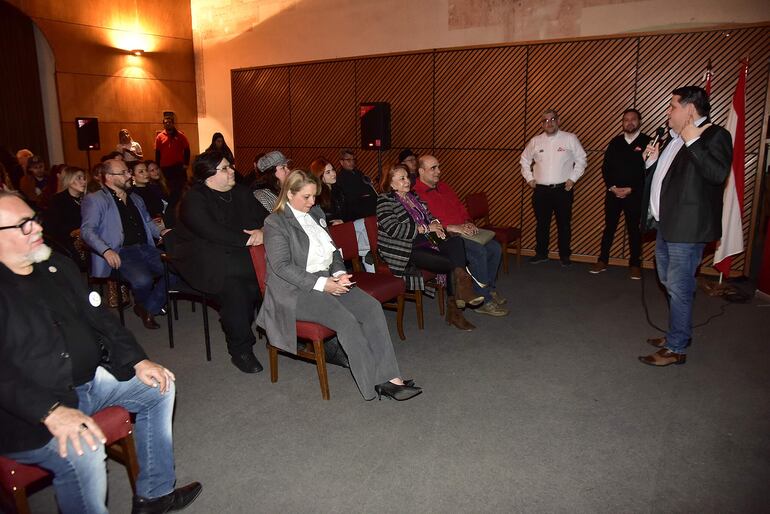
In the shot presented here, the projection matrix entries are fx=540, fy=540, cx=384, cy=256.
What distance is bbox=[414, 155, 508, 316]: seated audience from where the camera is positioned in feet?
15.4

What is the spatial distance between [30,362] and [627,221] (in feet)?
20.3

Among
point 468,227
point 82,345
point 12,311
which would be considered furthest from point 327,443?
point 468,227

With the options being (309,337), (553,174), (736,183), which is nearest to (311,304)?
(309,337)

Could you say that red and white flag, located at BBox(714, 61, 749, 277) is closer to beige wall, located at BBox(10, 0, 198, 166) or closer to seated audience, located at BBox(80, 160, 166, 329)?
seated audience, located at BBox(80, 160, 166, 329)

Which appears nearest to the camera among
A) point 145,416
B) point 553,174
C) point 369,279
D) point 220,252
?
point 145,416

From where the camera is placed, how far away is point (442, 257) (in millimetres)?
4426

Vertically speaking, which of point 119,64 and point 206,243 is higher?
point 119,64

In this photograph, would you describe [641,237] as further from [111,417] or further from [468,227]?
[111,417]

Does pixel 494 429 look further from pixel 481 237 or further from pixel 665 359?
pixel 481 237

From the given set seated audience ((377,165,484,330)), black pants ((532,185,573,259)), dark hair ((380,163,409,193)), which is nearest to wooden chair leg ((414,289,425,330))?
seated audience ((377,165,484,330))

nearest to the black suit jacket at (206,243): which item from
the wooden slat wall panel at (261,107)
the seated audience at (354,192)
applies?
the seated audience at (354,192)

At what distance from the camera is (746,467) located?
8.65ft

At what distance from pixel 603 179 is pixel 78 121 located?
27.3 ft

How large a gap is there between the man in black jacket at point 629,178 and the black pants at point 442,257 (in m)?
2.79
